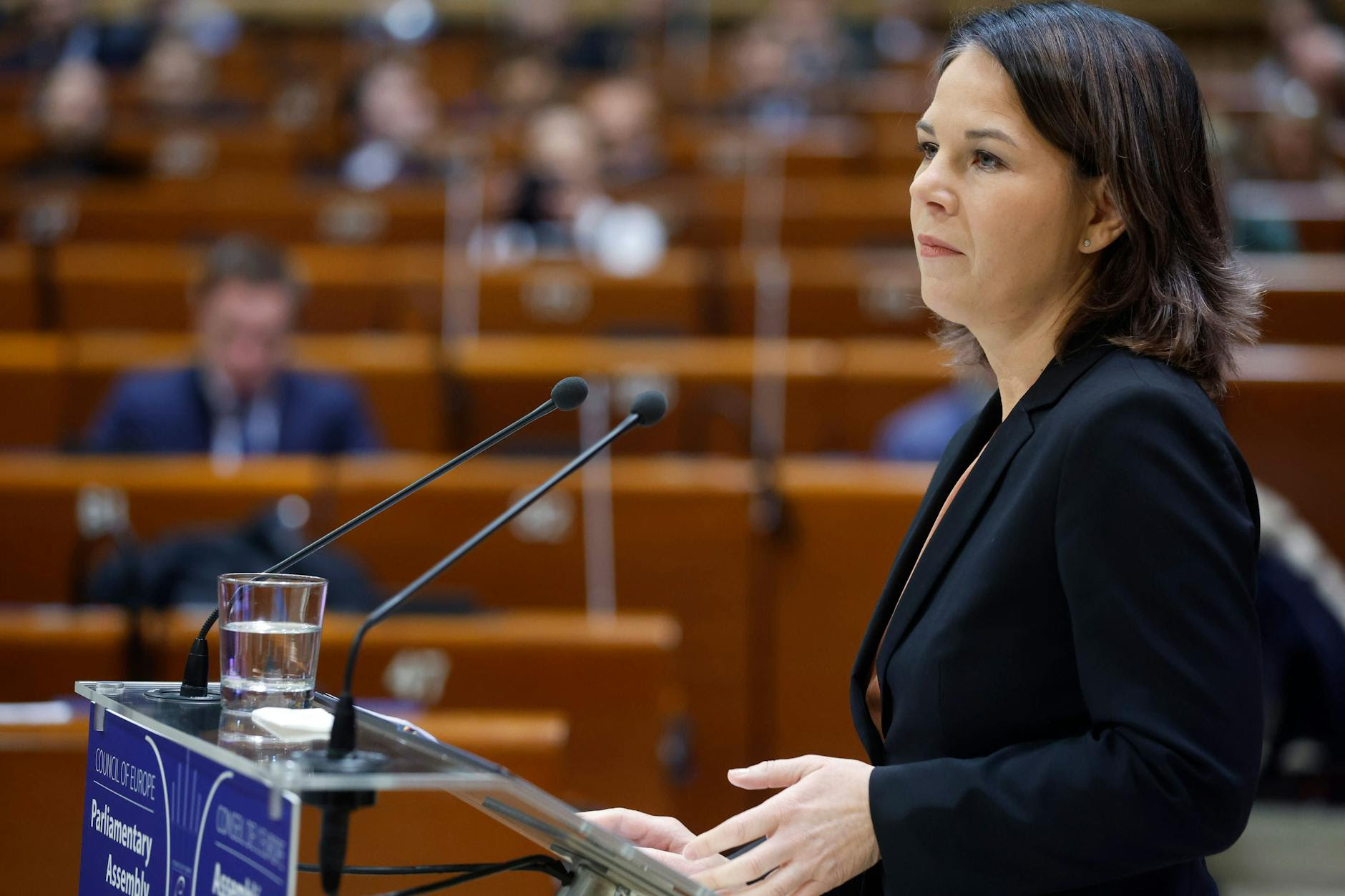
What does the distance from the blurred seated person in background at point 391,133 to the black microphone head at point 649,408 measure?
137 inches

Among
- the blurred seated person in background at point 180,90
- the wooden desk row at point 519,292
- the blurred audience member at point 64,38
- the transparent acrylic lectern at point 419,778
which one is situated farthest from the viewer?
the blurred audience member at point 64,38

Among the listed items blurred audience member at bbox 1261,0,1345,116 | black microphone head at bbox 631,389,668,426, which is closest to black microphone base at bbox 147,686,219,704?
black microphone head at bbox 631,389,668,426

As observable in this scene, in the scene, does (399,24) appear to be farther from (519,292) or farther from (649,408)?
(649,408)

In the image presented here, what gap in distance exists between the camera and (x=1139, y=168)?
81 centimetres

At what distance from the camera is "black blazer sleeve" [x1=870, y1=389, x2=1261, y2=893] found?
719 millimetres

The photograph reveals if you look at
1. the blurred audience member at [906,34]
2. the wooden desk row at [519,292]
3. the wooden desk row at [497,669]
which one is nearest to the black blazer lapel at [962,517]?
the wooden desk row at [497,669]

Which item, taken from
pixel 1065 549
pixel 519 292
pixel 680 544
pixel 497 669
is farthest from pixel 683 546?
pixel 1065 549

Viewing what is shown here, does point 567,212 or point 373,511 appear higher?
point 567,212

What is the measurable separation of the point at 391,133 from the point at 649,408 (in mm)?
3826

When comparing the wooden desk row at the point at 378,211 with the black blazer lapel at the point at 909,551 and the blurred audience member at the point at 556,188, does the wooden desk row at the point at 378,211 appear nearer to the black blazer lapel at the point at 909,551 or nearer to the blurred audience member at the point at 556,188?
the blurred audience member at the point at 556,188

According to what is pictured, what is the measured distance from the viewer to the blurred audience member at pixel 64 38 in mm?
5520

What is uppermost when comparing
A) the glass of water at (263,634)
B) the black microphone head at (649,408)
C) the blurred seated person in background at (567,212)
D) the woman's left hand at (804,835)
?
the blurred seated person in background at (567,212)

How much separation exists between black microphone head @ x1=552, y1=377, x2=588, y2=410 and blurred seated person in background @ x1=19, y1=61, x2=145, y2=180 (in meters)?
3.74

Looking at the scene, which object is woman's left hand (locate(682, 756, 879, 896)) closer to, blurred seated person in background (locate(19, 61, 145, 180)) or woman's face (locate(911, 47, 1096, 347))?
woman's face (locate(911, 47, 1096, 347))
